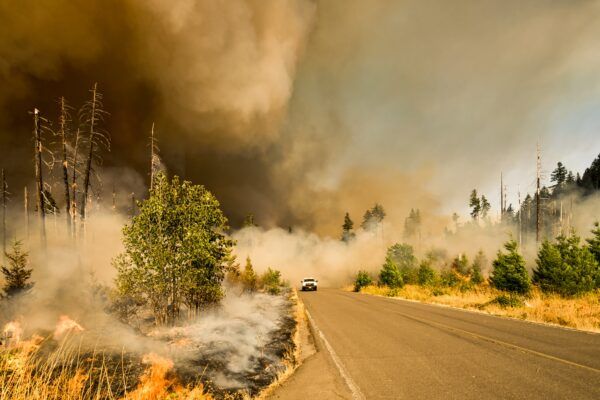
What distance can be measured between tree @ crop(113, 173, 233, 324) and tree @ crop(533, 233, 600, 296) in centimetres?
2159

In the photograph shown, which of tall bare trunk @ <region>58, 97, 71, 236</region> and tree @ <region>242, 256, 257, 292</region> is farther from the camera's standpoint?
tree @ <region>242, 256, 257, 292</region>

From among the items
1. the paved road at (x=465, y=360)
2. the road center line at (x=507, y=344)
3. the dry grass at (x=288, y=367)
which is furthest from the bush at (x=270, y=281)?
the dry grass at (x=288, y=367)

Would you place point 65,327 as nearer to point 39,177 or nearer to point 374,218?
point 39,177

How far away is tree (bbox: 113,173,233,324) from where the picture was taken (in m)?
12.6

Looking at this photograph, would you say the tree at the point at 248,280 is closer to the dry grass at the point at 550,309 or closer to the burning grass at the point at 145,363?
the dry grass at the point at 550,309

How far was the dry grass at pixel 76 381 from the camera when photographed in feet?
17.7

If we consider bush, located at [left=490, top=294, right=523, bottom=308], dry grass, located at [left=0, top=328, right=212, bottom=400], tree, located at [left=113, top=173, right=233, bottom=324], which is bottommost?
bush, located at [left=490, top=294, right=523, bottom=308]

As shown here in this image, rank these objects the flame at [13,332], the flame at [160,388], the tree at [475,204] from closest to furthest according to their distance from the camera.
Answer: the flame at [160,388] → the flame at [13,332] → the tree at [475,204]

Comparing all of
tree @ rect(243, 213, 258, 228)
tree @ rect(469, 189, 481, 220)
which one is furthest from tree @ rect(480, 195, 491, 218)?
tree @ rect(243, 213, 258, 228)

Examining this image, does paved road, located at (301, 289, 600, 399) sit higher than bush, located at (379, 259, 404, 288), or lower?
higher

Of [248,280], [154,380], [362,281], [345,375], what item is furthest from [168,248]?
[362,281]

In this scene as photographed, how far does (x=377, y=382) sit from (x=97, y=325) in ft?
30.5

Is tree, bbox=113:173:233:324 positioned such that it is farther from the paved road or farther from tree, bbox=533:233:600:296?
tree, bbox=533:233:600:296

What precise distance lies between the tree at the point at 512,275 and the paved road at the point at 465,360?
37.5 feet
